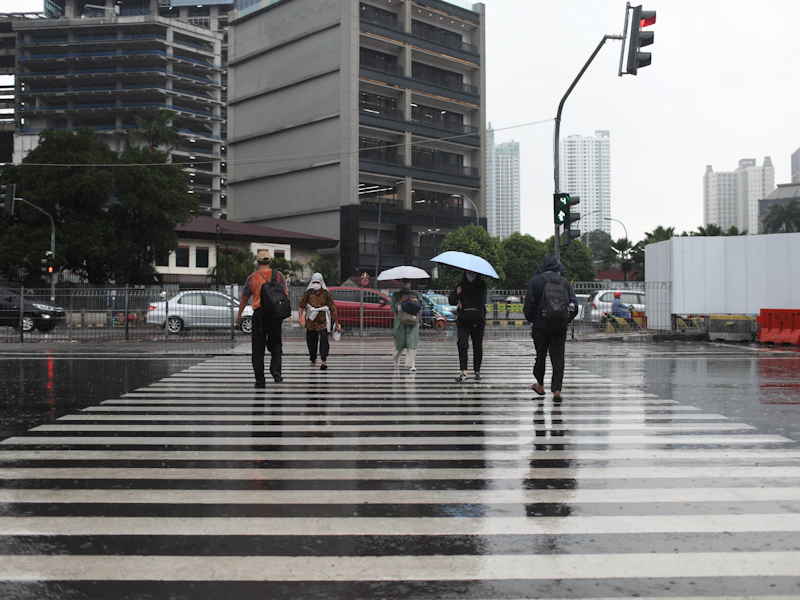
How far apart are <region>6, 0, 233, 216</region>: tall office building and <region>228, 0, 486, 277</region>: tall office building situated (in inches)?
838

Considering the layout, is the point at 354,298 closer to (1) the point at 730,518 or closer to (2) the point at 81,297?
(2) the point at 81,297

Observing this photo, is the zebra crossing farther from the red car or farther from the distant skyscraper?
the distant skyscraper

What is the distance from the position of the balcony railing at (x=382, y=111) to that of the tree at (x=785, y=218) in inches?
2191

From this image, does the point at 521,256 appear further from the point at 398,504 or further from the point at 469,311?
the point at 398,504

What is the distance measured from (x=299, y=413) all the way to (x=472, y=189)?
66365 millimetres

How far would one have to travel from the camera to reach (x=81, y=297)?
22.2 meters

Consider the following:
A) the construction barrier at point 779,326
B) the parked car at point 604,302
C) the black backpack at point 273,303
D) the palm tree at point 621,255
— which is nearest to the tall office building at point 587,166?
the palm tree at point 621,255

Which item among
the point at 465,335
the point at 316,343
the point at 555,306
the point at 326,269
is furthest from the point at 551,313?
the point at 326,269

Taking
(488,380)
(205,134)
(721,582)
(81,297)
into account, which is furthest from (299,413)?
(205,134)

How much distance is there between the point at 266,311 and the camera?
10.7m

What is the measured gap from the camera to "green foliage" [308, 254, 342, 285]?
57.3 meters

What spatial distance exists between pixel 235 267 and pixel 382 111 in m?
23.9

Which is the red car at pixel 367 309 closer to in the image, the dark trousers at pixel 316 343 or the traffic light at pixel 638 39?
the dark trousers at pixel 316 343

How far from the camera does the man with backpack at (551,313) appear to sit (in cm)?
969
